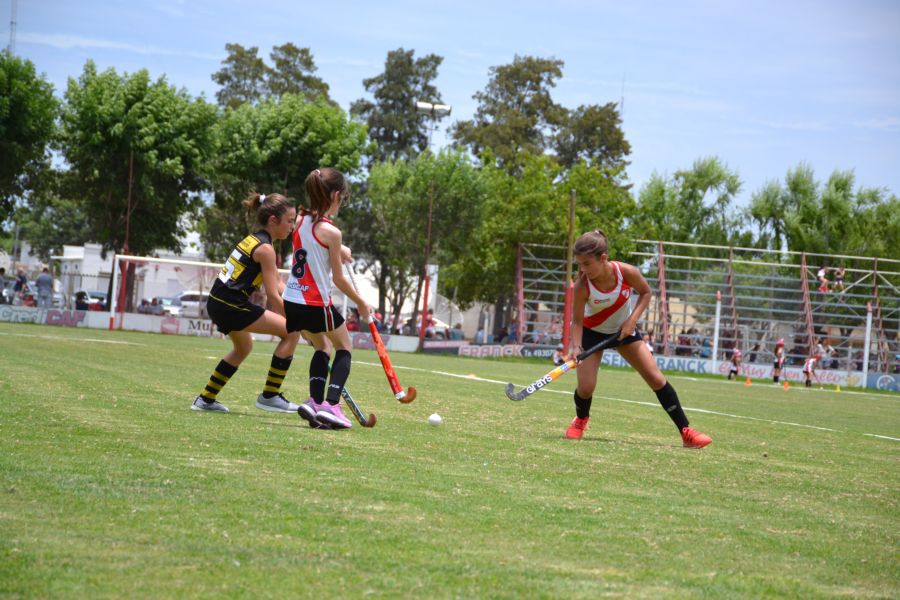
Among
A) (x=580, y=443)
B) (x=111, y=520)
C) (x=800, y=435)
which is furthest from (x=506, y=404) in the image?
(x=111, y=520)

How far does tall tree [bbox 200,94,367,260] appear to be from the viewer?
52562mm

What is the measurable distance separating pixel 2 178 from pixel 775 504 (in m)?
43.7

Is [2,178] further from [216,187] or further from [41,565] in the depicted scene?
[41,565]

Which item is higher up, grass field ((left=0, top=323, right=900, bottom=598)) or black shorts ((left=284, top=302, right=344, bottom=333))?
black shorts ((left=284, top=302, right=344, bottom=333))

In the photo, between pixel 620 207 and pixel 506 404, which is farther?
pixel 620 207

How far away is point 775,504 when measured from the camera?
21.8 ft

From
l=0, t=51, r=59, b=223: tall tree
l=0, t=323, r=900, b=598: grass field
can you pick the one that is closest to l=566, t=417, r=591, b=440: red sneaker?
l=0, t=323, r=900, b=598: grass field

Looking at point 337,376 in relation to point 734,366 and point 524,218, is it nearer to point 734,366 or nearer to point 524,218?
point 734,366

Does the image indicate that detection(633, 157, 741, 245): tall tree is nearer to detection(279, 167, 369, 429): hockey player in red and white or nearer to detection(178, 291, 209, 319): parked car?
detection(178, 291, 209, 319): parked car

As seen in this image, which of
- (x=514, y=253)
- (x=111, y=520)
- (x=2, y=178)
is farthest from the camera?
(x=514, y=253)

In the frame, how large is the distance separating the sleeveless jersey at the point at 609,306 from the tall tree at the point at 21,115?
128 feet

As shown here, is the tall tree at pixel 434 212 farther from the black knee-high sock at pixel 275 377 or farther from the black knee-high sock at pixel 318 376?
the black knee-high sock at pixel 318 376

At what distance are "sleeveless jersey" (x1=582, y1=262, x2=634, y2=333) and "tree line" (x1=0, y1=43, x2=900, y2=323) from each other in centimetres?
3898

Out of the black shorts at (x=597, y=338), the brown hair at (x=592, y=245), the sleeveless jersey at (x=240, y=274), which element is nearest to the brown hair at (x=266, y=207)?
the sleeveless jersey at (x=240, y=274)
